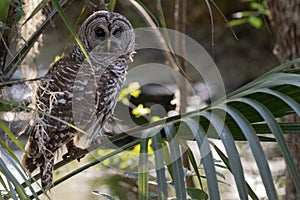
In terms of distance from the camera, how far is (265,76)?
111 cm

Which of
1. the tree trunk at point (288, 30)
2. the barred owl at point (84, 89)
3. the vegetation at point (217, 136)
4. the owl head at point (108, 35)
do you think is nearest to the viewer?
the vegetation at point (217, 136)

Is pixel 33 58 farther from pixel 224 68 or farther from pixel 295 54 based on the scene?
pixel 224 68

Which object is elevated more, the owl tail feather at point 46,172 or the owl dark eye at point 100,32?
the owl dark eye at point 100,32

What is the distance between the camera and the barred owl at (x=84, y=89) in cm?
158

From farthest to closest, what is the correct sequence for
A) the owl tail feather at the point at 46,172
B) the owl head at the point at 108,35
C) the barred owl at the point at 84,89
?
1. the owl head at the point at 108,35
2. the barred owl at the point at 84,89
3. the owl tail feather at the point at 46,172

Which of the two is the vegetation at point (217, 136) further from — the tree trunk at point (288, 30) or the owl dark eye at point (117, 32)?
the tree trunk at point (288, 30)

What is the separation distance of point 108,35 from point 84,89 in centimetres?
24

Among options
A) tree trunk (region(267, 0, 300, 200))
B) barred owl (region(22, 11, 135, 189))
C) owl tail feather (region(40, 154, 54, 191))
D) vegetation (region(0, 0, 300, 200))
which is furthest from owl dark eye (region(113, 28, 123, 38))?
tree trunk (region(267, 0, 300, 200))

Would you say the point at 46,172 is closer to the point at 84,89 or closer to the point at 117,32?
the point at 84,89

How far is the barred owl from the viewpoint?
158 cm

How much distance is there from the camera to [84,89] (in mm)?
1676

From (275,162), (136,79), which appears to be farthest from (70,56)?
(275,162)

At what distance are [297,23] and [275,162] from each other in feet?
5.54

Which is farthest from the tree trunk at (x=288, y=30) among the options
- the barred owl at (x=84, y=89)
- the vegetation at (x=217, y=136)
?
the vegetation at (x=217, y=136)
